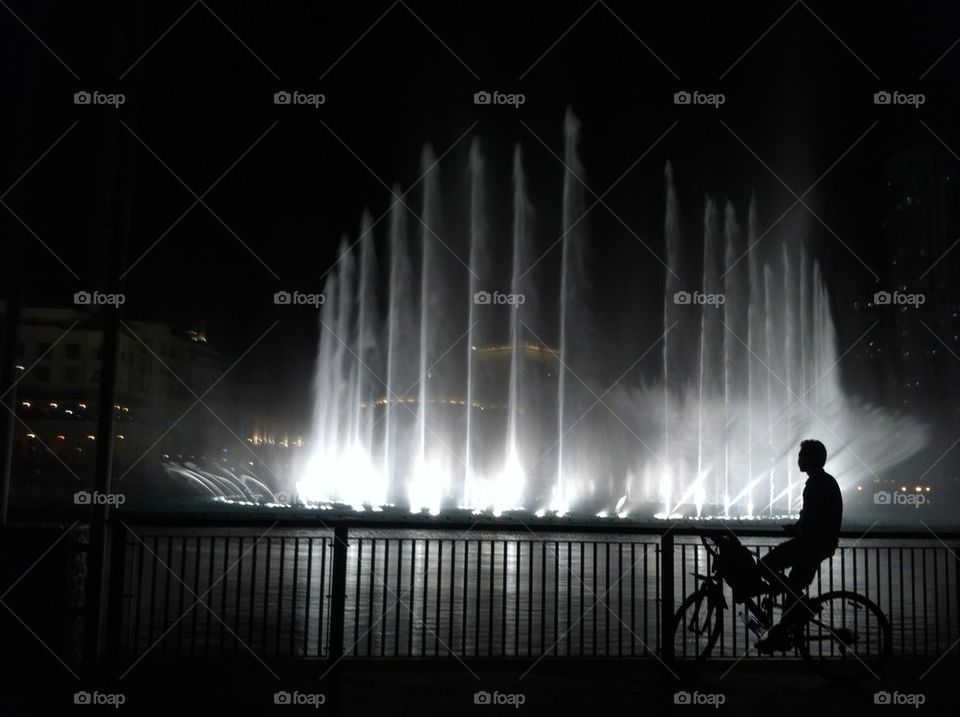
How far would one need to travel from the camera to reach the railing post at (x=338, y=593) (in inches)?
306

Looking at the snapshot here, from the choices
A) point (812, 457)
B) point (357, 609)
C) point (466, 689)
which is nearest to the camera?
point (466, 689)

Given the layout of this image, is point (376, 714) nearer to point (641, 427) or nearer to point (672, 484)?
point (672, 484)

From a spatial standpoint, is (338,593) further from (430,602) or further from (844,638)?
(430,602)

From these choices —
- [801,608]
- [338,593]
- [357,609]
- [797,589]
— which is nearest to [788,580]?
[797,589]

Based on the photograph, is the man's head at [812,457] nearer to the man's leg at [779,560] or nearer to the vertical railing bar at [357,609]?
the man's leg at [779,560]

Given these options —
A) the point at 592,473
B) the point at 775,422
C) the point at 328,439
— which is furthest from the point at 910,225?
the point at 328,439

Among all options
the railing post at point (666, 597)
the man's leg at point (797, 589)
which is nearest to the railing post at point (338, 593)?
the railing post at point (666, 597)

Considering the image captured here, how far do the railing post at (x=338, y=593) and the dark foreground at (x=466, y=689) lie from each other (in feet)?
0.65

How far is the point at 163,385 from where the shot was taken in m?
90.7

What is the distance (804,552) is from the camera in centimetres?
778

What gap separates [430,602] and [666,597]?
700 cm

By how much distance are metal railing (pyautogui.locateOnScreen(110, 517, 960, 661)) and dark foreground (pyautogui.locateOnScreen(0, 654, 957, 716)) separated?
27 cm

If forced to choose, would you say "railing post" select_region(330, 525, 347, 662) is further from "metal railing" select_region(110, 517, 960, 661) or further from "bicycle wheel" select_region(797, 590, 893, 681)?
"bicycle wheel" select_region(797, 590, 893, 681)

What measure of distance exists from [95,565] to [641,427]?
4799 centimetres
